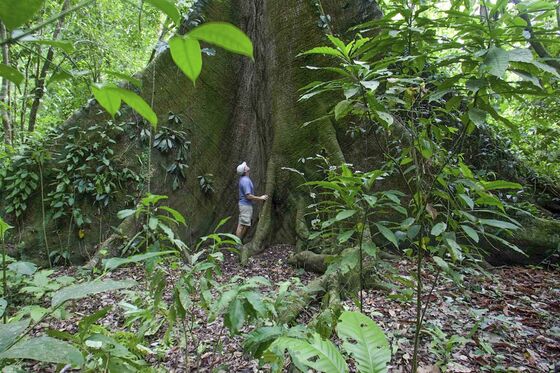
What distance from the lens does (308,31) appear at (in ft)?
14.7

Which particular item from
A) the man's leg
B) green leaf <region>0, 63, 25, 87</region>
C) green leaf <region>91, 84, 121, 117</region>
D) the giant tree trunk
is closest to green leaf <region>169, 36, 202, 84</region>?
green leaf <region>91, 84, 121, 117</region>

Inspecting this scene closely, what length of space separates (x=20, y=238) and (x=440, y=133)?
15.7 feet

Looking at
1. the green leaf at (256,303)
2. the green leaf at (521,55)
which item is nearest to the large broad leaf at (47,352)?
the green leaf at (256,303)

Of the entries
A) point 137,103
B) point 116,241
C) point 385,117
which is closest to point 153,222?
point 385,117

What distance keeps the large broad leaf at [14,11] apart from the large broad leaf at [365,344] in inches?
29.8

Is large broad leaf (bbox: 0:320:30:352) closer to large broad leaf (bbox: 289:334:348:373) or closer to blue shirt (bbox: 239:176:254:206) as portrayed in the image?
large broad leaf (bbox: 289:334:348:373)

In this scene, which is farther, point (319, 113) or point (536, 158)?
point (536, 158)

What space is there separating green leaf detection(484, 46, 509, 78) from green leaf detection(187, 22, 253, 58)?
0.83 m

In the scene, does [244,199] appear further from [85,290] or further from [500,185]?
[85,290]

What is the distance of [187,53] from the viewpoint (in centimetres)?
45

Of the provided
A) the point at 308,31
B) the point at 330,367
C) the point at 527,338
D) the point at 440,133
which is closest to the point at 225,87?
the point at 308,31

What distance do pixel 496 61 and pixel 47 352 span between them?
134 cm

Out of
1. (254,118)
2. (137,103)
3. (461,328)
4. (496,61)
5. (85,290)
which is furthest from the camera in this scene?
(254,118)

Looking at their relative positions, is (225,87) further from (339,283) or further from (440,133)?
(440,133)
